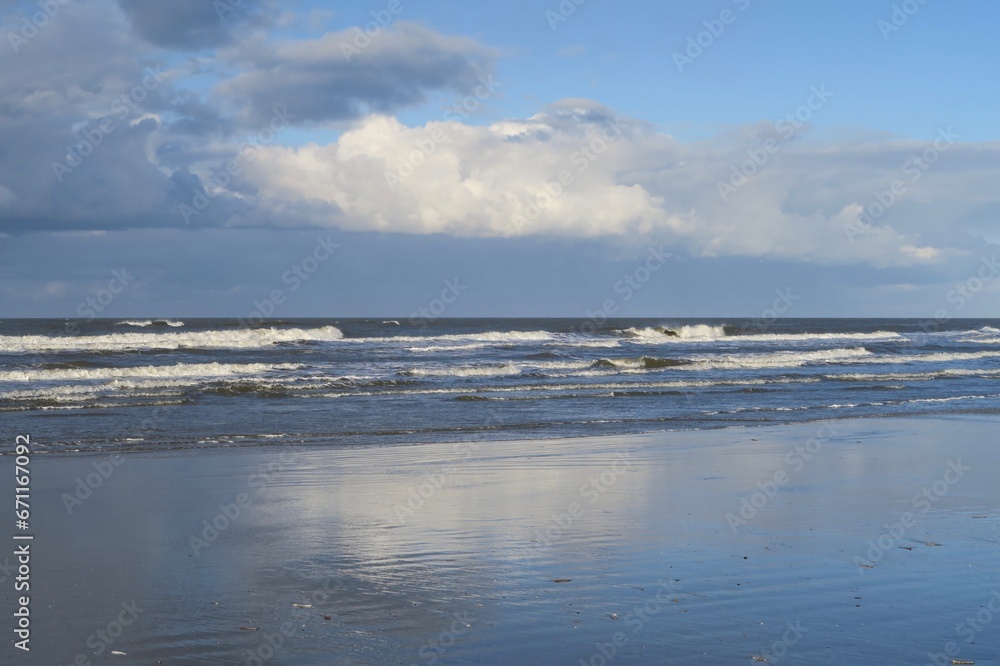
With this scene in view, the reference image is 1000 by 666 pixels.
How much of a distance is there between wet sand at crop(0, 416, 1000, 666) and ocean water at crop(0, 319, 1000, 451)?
4.72 metres

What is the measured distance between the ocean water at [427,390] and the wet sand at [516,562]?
15.5 feet

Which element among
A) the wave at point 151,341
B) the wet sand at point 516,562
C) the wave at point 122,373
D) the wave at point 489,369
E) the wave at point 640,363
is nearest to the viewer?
the wet sand at point 516,562

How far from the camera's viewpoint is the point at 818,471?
12.3 metres

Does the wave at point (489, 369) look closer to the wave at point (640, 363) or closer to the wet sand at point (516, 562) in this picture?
the wave at point (640, 363)

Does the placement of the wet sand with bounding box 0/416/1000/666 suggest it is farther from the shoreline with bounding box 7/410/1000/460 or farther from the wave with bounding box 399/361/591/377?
the wave with bounding box 399/361/591/377

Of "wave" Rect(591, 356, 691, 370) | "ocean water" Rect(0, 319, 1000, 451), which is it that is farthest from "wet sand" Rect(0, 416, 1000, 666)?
"wave" Rect(591, 356, 691, 370)

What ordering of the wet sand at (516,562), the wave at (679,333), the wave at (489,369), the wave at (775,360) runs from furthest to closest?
the wave at (679,333) → the wave at (775,360) → the wave at (489,369) → the wet sand at (516,562)

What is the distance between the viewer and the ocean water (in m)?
17.9

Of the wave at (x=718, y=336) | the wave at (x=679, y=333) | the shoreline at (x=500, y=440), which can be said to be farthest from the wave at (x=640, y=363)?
the wave at (x=679, y=333)

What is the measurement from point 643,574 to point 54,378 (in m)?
25.0

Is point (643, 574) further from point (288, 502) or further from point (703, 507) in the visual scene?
point (288, 502)

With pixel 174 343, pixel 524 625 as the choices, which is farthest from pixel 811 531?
pixel 174 343

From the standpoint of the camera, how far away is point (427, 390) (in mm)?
26297

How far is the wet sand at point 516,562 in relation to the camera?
5.53 meters
